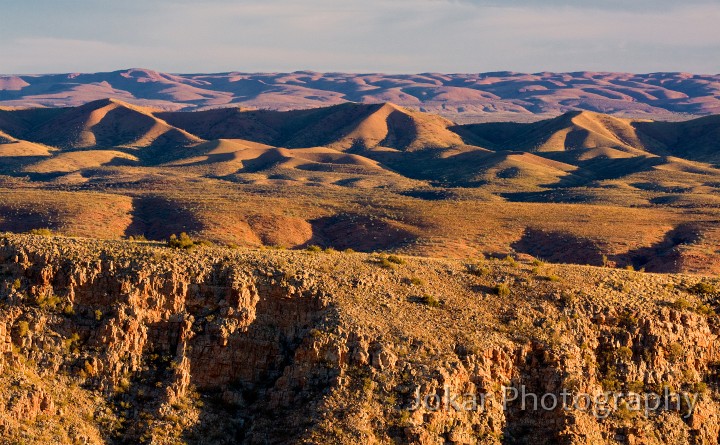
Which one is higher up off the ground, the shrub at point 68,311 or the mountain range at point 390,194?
the shrub at point 68,311

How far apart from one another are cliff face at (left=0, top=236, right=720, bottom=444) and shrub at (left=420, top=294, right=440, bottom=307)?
0.22ft

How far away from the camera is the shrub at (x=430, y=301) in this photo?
33.4 metres

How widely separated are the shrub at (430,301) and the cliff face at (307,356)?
0.07 metres

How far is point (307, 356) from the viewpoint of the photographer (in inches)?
1180

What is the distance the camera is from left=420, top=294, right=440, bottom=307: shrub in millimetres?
33406

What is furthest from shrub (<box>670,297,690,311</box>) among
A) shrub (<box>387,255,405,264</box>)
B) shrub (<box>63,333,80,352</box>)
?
shrub (<box>63,333,80,352</box>)

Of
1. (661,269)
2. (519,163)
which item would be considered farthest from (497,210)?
(519,163)

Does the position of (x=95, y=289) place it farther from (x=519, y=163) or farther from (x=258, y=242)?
(x=519, y=163)

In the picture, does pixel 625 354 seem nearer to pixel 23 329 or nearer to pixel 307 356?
pixel 307 356

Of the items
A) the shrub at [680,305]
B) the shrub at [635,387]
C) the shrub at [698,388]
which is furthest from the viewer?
the shrub at [680,305]

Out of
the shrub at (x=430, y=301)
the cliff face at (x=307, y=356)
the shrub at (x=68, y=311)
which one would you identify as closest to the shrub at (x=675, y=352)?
the cliff face at (x=307, y=356)

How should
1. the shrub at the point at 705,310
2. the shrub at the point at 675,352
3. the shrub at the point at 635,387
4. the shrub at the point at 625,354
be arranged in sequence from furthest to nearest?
the shrub at the point at 705,310 → the shrub at the point at 675,352 → the shrub at the point at 625,354 → the shrub at the point at 635,387

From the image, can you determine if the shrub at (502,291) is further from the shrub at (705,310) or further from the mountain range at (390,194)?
the mountain range at (390,194)

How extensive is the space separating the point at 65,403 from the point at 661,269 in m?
59.3
